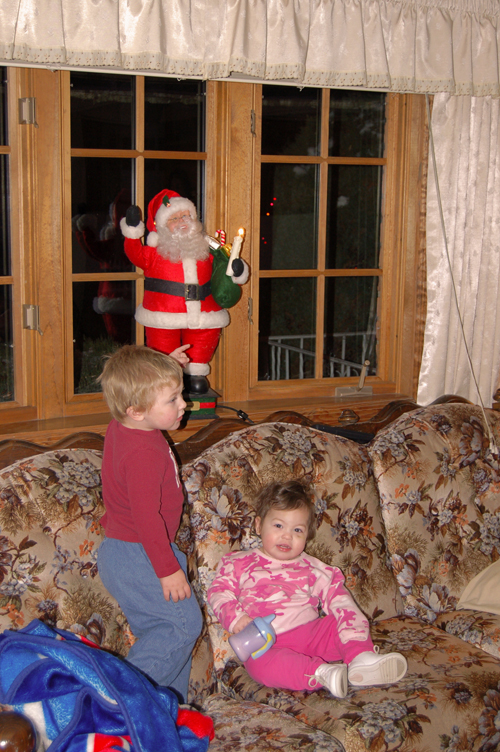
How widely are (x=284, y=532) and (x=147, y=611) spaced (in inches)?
15.5

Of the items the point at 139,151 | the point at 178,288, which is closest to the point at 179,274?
the point at 178,288

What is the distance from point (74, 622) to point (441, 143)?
1976 mm

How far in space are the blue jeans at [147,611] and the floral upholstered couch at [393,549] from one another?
0.15 metres

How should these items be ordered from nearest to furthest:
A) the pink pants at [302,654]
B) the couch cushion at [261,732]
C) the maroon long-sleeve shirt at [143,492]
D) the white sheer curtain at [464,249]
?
the couch cushion at [261,732]
the maroon long-sleeve shirt at [143,492]
the pink pants at [302,654]
the white sheer curtain at [464,249]

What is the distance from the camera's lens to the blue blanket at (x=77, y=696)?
4.00ft

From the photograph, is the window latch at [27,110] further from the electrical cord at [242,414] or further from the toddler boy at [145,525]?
the electrical cord at [242,414]

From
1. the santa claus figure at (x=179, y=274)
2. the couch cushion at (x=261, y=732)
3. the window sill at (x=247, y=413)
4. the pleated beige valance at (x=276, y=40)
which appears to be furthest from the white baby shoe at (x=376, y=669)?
the pleated beige valance at (x=276, y=40)

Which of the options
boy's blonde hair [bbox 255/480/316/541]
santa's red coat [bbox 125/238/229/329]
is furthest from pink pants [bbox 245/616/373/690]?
santa's red coat [bbox 125/238/229/329]

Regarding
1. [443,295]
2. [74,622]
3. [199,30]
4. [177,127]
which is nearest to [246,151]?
[177,127]

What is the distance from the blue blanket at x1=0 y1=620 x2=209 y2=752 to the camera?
47.9 inches

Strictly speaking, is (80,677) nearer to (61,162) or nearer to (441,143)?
(61,162)

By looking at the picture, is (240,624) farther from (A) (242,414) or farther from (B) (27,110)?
(B) (27,110)

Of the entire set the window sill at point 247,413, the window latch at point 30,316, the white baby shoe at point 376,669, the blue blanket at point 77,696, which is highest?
the window latch at point 30,316

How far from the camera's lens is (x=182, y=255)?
83.9 inches
